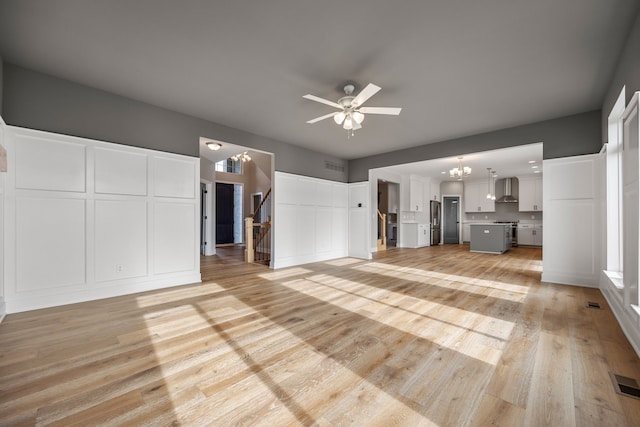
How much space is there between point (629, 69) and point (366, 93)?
2442mm

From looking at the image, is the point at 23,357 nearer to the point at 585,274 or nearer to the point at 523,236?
the point at 585,274

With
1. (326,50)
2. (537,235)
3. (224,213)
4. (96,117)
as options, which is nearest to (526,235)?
(537,235)

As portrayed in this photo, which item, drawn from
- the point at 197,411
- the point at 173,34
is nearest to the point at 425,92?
the point at 173,34

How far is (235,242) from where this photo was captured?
36.3 feet

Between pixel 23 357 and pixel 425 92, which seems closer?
pixel 23 357

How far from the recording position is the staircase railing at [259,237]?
269 inches

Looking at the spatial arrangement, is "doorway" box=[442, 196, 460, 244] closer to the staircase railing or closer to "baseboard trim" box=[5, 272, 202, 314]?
the staircase railing

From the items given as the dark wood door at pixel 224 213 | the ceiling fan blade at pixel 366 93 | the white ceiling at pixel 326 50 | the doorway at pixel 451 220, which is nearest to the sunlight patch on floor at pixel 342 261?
the white ceiling at pixel 326 50

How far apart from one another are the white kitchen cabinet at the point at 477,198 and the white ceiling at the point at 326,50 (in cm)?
720

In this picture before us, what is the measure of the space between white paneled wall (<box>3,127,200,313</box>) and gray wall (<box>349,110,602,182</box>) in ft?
16.7

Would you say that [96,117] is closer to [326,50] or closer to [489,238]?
[326,50]

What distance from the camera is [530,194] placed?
32.7ft

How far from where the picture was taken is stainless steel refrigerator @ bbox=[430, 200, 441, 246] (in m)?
11.0

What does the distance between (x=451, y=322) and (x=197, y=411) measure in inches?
95.8
